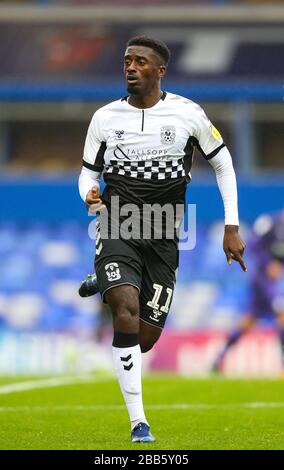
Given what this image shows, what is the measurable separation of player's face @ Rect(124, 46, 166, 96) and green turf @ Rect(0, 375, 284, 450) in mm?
2152

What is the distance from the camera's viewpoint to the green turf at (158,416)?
7598 millimetres

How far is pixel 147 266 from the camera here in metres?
8.08

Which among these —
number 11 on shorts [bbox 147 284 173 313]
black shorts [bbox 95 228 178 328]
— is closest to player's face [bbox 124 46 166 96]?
→ black shorts [bbox 95 228 178 328]

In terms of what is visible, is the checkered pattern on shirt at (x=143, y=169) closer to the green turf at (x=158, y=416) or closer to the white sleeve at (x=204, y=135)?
the white sleeve at (x=204, y=135)

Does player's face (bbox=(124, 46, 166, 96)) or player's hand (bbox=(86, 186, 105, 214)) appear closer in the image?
player's hand (bbox=(86, 186, 105, 214))

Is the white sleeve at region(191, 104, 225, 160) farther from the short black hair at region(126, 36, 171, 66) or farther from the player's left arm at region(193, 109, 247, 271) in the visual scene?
the short black hair at region(126, 36, 171, 66)

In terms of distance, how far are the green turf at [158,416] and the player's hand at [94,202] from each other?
1.38 metres

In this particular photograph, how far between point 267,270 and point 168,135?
36.7 feet

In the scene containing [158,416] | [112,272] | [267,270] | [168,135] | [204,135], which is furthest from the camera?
[267,270]

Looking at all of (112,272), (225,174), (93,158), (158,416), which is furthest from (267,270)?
(112,272)

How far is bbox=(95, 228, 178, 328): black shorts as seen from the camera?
789 cm
